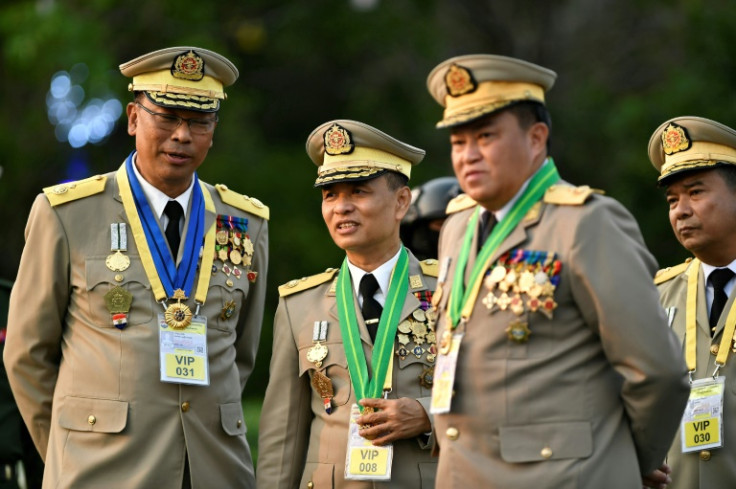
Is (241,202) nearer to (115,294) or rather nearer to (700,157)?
(115,294)

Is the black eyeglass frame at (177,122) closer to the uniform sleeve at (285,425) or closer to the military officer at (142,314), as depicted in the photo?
the military officer at (142,314)

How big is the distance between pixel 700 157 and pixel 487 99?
6.54ft

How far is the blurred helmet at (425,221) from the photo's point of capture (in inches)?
343

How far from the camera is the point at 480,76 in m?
5.39

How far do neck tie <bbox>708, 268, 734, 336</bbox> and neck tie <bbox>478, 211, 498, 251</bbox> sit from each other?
6.06 feet

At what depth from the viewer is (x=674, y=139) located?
7105 millimetres

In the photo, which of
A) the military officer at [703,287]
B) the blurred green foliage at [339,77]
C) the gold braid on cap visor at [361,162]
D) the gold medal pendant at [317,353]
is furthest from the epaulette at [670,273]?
the blurred green foliage at [339,77]

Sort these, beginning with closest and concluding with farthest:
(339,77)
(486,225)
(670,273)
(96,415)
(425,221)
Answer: (486,225) → (96,415) → (670,273) → (425,221) → (339,77)

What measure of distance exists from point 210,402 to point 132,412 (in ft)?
1.22

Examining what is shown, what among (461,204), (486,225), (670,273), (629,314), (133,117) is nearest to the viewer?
(629,314)

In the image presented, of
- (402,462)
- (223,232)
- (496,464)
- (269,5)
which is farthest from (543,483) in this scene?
(269,5)

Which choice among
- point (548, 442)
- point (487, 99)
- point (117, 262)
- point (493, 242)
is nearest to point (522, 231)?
point (493, 242)

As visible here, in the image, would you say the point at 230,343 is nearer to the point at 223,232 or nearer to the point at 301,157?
the point at 223,232

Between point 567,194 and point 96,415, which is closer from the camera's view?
point 567,194
